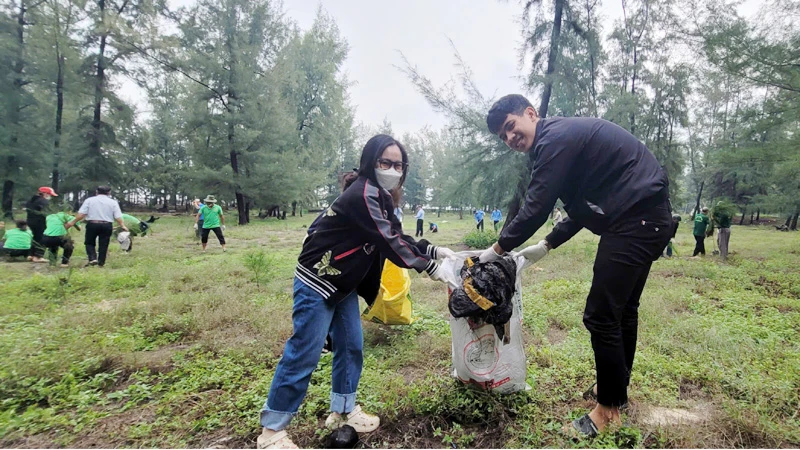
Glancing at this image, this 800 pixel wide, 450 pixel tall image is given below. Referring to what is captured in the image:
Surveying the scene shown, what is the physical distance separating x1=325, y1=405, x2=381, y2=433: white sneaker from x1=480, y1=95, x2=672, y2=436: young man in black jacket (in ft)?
3.79

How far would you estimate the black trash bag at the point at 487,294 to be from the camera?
2006 millimetres

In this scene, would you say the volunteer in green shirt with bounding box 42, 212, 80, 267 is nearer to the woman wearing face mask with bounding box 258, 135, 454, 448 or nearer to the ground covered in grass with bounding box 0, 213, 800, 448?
the ground covered in grass with bounding box 0, 213, 800, 448

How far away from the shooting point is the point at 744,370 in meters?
2.68

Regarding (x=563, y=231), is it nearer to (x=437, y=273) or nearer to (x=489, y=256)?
(x=489, y=256)

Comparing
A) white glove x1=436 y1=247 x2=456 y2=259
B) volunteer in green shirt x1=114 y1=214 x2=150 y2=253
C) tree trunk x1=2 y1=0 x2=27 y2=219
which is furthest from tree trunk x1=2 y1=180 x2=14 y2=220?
white glove x1=436 y1=247 x2=456 y2=259

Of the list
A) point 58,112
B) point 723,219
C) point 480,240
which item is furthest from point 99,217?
point 58,112

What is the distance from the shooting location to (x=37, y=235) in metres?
7.71

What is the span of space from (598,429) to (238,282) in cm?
527

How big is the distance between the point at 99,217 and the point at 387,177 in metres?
7.20

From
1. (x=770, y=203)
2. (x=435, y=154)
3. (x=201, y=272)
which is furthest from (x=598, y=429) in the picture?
(x=435, y=154)

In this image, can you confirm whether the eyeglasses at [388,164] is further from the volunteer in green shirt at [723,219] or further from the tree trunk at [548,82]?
the volunteer in green shirt at [723,219]

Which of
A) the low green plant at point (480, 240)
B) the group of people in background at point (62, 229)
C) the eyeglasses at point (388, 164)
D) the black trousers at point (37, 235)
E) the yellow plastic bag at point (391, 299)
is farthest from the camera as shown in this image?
the low green plant at point (480, 240)

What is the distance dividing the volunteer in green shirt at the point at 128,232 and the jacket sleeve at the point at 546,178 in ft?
29.8

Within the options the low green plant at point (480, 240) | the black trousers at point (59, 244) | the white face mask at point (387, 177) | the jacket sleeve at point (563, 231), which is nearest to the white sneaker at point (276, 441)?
the white face mask at point (387, 177)
